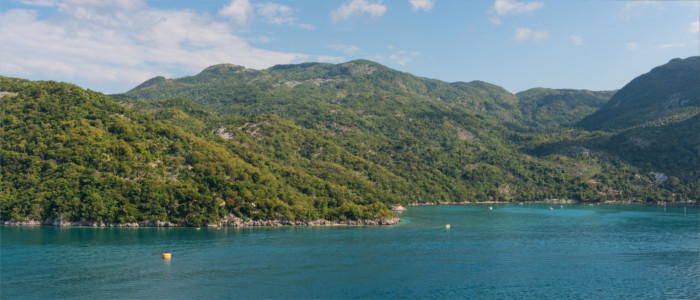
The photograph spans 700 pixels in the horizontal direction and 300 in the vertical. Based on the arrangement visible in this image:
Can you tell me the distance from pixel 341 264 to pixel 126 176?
83.4m

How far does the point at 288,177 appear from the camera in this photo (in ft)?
559

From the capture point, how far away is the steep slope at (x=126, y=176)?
5089 inches

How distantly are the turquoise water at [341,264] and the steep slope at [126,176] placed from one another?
893 centimetres

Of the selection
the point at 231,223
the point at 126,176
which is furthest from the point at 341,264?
the point at 126,176

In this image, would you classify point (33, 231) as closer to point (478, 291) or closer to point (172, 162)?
point (172, 162)

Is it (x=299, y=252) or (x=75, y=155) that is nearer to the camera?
(x=299, y=252)

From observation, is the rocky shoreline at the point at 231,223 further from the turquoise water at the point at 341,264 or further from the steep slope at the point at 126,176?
the turquoise water at the point at 341,264

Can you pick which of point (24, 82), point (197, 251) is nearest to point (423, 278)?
point (197, 251)

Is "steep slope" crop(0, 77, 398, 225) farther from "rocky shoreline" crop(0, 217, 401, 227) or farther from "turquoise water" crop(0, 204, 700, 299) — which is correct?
"turquoise water" crop(0, 204, 700, 299)

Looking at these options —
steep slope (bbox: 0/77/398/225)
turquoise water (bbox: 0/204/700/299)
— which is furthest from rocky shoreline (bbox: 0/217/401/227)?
turquoise water (bbox: 0/204/700/299)

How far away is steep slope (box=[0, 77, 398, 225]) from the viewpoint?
129 meters

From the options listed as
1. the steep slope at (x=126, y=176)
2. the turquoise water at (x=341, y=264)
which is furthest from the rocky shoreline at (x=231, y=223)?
the turquoise water at (x=341, y=264)

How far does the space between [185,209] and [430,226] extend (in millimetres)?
71372

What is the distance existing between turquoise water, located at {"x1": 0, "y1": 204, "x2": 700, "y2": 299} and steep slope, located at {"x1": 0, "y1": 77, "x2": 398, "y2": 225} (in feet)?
29.3
